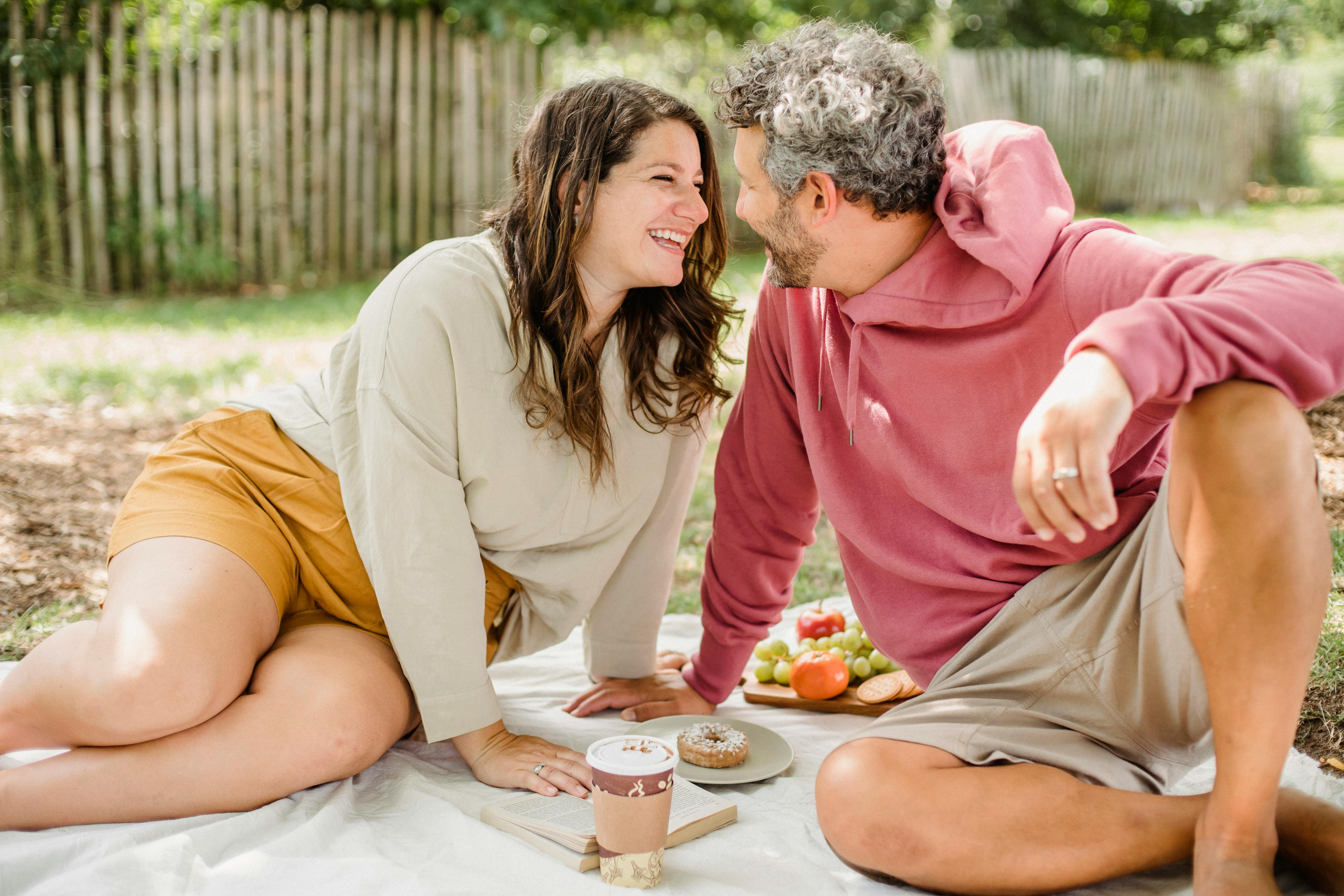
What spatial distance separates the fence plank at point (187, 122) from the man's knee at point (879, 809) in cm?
721

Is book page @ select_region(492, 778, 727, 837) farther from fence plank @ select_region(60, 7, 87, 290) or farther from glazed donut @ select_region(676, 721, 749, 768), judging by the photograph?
fence plank @ select_region(60, 7, 87, 290)

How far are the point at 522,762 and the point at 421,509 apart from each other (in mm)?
562

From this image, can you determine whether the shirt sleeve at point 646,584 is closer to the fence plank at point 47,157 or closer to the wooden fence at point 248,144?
the wooden fence at point 248,144

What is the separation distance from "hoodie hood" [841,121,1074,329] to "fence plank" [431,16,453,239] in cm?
687

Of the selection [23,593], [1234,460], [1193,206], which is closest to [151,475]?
[23,593]

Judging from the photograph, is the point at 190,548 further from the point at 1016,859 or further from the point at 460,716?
the point at 1016,859

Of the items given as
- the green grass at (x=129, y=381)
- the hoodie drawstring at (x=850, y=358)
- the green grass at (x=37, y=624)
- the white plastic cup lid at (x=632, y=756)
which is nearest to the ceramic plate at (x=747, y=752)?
the white plastic cup lid at (x=632, y=756)

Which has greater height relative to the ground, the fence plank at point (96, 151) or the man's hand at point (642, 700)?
the fence plank at point (96, 151)

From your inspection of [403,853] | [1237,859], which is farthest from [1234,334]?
[403,853]

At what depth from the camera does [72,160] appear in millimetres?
7332

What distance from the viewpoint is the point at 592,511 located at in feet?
8.16

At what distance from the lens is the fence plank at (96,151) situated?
7336 millimetres

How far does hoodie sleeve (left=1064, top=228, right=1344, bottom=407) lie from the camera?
151 centimetres

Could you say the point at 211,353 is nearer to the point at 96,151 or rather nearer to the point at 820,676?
the point at 96,151
